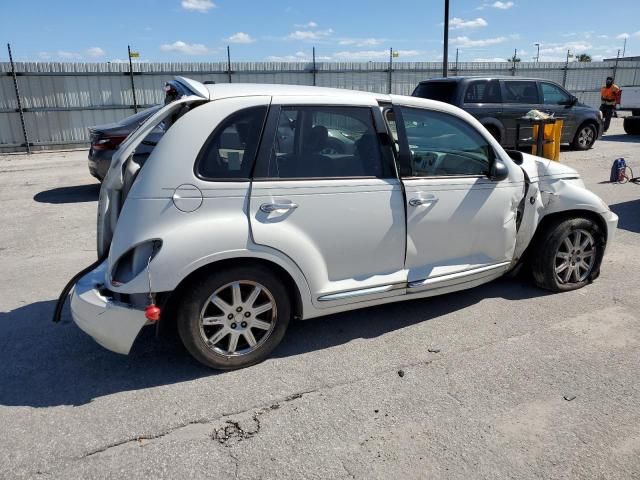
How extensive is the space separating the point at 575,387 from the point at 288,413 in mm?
1765

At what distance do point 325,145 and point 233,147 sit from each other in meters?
0.64

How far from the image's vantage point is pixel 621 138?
16844 mm

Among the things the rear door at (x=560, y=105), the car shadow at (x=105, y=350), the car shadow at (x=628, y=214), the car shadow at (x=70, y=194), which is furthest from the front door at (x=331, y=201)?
the rear door at (x=560, y=105)

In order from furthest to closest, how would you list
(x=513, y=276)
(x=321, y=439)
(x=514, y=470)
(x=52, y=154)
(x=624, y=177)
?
(x=52, y=154) < (x=624, y=177) < (x=513, y=276) < (x=321, y=439) < (x=514, y=470)

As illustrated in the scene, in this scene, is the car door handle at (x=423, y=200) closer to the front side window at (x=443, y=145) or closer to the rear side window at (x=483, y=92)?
the front side window at (x=443, y=145)

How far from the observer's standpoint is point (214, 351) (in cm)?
325

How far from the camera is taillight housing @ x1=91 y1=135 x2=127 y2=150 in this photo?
8.11m

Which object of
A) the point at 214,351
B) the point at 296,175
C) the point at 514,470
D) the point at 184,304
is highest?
the point at 296,175

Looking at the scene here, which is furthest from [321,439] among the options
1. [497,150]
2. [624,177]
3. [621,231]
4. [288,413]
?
[624,177]

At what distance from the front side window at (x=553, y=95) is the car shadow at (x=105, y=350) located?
9.67 m

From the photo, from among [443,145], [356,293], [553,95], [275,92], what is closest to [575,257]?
[443,145]

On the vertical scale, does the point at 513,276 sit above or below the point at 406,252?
below

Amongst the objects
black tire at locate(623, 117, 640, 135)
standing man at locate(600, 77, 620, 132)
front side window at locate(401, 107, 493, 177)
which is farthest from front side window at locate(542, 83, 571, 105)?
front side window at locate(401, 107, 493, 177)

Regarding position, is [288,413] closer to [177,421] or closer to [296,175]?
[177,421]
